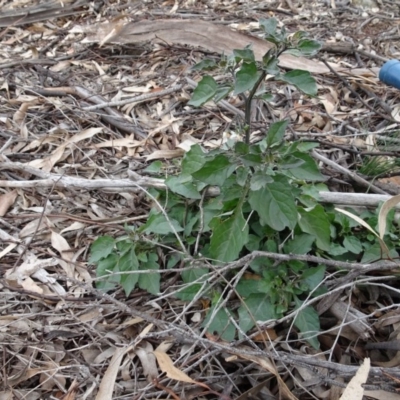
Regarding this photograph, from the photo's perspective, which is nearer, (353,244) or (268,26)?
(268,26)

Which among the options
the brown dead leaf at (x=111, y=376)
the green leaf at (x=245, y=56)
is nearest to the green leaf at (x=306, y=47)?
the green leaf at (x=245, y=56)

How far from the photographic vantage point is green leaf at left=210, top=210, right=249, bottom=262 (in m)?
1.28

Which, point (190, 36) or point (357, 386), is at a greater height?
point (190, 36)

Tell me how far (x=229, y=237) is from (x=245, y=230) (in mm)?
45

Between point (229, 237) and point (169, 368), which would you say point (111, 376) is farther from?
point (229, 237)

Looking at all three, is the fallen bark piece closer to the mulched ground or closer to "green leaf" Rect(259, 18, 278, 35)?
the mulched ground

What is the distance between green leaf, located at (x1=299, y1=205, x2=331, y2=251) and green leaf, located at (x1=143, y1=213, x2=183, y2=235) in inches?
13.4

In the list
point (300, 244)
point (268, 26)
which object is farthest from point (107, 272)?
point (268, 26)

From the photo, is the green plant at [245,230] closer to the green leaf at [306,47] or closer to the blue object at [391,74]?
the green leaf at [306,47]

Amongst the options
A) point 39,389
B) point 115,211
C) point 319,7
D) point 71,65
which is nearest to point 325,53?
point 319,7

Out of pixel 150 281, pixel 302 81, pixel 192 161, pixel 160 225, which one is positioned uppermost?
pixel 302 81

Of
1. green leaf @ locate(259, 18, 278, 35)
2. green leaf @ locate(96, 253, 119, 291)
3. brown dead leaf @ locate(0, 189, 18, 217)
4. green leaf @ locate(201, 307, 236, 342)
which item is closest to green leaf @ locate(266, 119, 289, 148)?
green leaf @ locate(259, 18, 278, 35)

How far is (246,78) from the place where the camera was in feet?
3.91

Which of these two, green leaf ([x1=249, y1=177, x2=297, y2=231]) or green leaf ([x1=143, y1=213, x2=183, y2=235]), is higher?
green leaf ([x1=249, y1=177, x2=297, y2=231])
